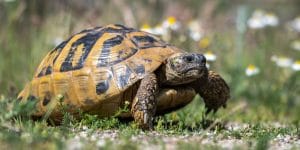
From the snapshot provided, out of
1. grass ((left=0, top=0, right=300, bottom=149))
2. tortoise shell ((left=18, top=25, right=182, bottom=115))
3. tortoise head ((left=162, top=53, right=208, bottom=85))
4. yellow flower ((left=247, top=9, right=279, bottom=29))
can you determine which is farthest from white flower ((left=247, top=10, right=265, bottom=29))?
tortoise head ((left=162, top=53, right=208, bottom=85))

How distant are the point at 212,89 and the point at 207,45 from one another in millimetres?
2587

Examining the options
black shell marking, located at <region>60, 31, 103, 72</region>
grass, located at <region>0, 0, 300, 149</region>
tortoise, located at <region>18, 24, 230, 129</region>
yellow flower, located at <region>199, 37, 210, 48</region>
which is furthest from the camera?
yellow flower, located at <region>199, 37, 210, 48</region>

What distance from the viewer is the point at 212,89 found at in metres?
5.29

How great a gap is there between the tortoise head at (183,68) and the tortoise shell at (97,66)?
0.09 meters

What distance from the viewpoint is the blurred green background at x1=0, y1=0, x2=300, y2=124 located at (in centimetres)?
734

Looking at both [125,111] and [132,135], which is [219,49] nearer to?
[125,111]

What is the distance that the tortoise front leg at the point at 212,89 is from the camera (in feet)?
17.3

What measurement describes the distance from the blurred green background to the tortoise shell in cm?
126

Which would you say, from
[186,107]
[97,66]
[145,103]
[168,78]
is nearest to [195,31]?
[186,107]

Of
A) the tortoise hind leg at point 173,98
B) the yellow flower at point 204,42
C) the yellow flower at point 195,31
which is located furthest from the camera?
the yellow flower at point 204,42

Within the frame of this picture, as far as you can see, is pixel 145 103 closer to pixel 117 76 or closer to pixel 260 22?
pixel 117 76

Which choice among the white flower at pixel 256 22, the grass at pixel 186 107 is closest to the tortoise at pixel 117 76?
the grass at pixel 186 107

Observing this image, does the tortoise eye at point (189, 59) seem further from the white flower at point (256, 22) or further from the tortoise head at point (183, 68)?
the white flower at point (256, 22)

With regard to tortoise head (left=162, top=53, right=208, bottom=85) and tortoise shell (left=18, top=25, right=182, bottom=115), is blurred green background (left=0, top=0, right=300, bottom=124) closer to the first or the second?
tortoise shell (left=18, top=25, right=182, bottom=115)
